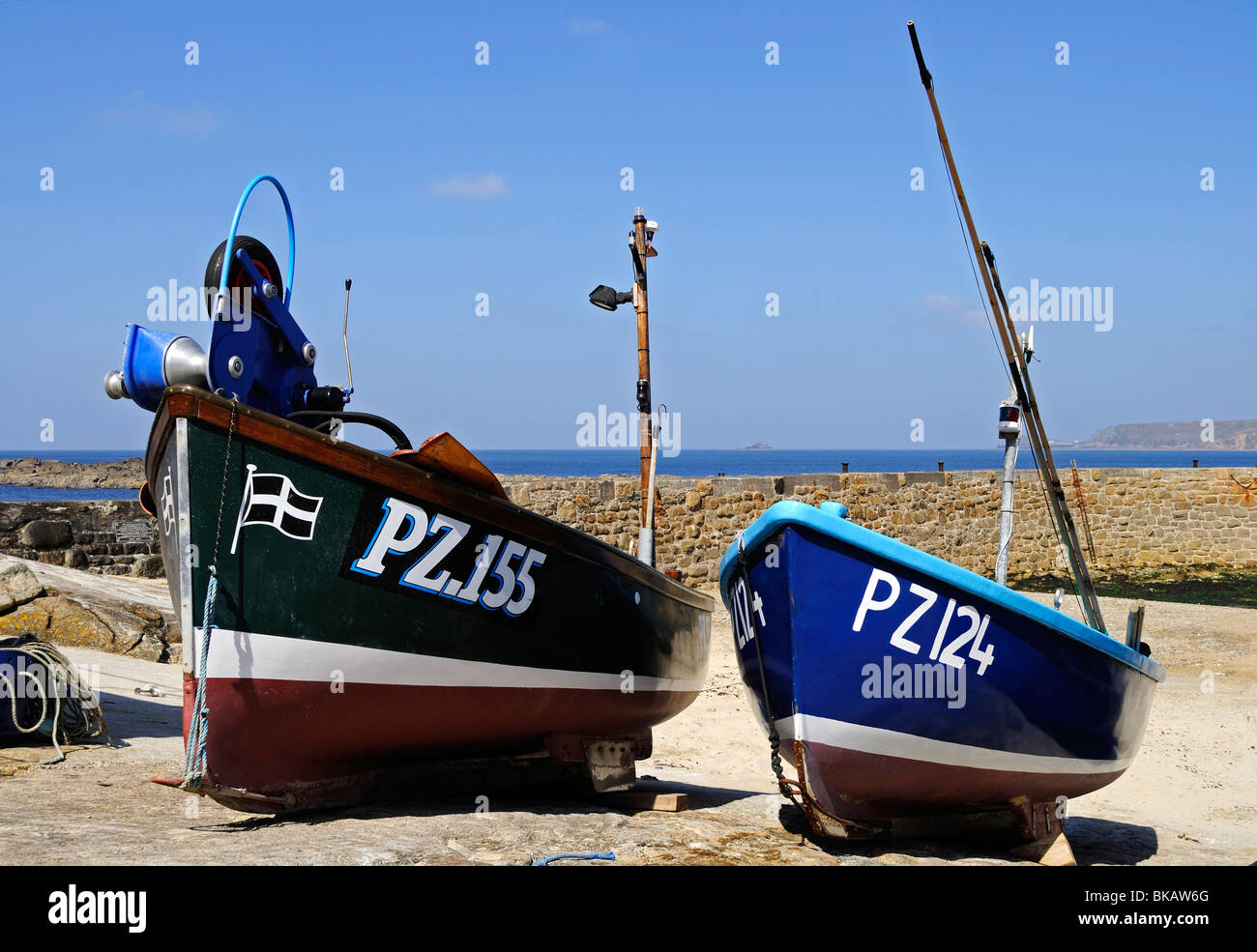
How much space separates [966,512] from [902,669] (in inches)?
563

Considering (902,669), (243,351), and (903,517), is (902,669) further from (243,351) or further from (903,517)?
(903,517)

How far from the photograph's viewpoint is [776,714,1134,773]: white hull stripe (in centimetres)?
433

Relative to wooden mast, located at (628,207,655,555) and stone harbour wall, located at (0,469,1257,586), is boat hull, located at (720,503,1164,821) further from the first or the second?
stone harbour wall, located at (0,469,1257,586)

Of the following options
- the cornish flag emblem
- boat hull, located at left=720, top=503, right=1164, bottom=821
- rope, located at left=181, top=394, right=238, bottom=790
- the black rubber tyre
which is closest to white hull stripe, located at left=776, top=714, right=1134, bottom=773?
boat hull, located at left=720, top=503, right=1164, bottom=821

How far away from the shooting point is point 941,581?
4.21 meters

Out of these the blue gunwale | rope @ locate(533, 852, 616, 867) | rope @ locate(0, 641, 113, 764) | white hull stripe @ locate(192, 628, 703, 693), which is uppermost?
the blue gunwale

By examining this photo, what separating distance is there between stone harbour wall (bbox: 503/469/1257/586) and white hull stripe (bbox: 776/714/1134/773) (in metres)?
10.2

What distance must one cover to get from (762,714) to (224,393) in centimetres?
281

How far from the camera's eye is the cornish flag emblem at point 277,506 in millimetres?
3955

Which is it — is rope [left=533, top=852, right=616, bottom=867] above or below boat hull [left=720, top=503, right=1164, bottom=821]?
below

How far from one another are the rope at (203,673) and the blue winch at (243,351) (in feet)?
1.82

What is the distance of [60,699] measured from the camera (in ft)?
18.0

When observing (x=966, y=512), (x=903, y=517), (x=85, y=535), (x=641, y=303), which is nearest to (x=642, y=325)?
(x=641, y=303)
